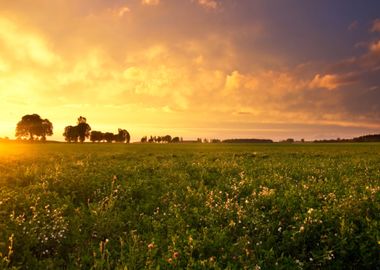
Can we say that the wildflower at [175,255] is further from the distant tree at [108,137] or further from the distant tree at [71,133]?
the distant tree at [108,137]

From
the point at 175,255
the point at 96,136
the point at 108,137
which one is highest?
the point at 96,136

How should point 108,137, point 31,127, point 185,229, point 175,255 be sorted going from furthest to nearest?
point 108,137 < point 31,127 < point 185,229 < point 175,255

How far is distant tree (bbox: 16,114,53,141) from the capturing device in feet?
479

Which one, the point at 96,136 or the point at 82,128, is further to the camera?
the point at 96,136

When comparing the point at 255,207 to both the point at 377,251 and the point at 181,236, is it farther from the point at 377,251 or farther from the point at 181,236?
the point at 377,251

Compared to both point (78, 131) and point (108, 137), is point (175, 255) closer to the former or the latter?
point (78, 131)

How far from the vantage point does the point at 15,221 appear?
23.2 ft

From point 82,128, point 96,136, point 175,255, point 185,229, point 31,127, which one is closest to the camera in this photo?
point 175,255

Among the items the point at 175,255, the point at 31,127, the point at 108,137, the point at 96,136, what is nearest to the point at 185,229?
the point at 175,255

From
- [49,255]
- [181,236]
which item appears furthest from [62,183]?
[181,236]

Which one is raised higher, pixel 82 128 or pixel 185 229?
pixel 82 128

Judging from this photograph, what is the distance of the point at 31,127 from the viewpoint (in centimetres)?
14675

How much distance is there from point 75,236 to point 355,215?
6.38 metres

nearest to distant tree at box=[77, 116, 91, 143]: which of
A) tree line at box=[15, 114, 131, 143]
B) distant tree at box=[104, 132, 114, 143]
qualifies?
tree line at box=[15, 114, 131, 143]
